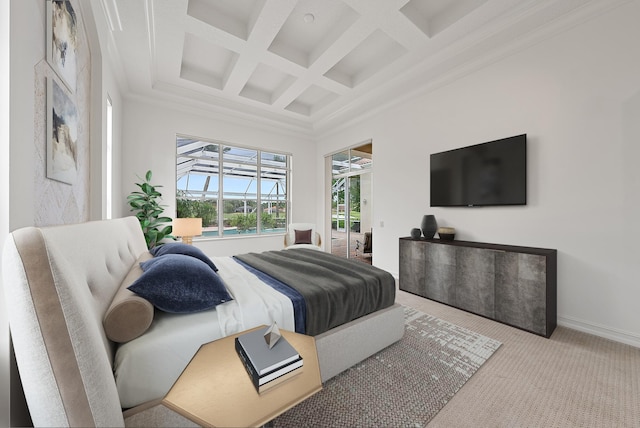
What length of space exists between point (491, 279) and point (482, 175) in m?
1.33

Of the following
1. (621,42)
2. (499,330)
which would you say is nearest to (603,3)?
(621,42)

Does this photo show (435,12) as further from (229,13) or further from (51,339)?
(51,339)

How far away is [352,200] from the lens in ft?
18.1

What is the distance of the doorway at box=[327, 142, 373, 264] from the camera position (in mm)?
5266

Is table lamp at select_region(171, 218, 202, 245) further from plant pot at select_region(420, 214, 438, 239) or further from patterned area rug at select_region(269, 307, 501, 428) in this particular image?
plant pot at select_region(420, 214, 438, 239)

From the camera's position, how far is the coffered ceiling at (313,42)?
2443mm

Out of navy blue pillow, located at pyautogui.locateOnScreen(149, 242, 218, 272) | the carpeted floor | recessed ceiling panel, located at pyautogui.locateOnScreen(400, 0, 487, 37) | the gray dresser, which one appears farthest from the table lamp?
recessed ceiling panel, located at pyautogui.locateOnScreen(400, 0, 487, 37)

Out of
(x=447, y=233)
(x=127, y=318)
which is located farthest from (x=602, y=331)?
(x=127, y=318)

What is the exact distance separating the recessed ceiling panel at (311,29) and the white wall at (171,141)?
220cm

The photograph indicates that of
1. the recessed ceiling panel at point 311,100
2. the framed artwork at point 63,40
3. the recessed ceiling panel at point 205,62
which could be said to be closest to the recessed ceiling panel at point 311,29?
the recessed ceiling panel at point 205,62

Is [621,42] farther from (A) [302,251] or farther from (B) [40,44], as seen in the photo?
(B) [40,44]

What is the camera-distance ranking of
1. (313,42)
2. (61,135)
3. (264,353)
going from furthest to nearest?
(313,42)
(61,135)
(264,353)

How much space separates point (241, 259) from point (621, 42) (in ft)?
14.2

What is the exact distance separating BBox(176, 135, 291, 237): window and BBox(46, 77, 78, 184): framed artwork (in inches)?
118
